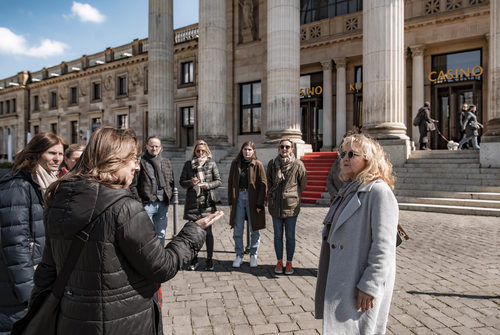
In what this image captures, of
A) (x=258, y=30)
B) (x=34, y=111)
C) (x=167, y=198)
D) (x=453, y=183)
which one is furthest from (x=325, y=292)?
(x=34, y=111)

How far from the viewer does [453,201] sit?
34.0 feet

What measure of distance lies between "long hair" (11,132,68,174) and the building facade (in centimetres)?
1160

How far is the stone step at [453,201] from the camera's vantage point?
387 inches

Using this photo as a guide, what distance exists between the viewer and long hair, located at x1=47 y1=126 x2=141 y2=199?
1675 mm

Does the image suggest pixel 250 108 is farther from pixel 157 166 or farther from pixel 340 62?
pixel 157 166

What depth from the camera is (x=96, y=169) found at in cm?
168

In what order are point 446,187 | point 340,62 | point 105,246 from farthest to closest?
1. point 340,62
2. point 446,187
3. point 105,246

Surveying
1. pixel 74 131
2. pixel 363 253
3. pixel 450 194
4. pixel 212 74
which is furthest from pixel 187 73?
pixel 363 253

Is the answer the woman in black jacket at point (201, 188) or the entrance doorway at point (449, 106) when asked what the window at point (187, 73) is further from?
the woman in black jacket at point (201, 188)

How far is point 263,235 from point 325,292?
5.24 metres

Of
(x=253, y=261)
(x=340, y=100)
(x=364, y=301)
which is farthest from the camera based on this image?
(x=340, y=100)

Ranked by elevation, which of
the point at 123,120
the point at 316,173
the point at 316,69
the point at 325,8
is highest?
the point at 325,8

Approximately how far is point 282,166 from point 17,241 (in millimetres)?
3711

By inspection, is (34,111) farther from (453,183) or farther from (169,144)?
(453,183)
